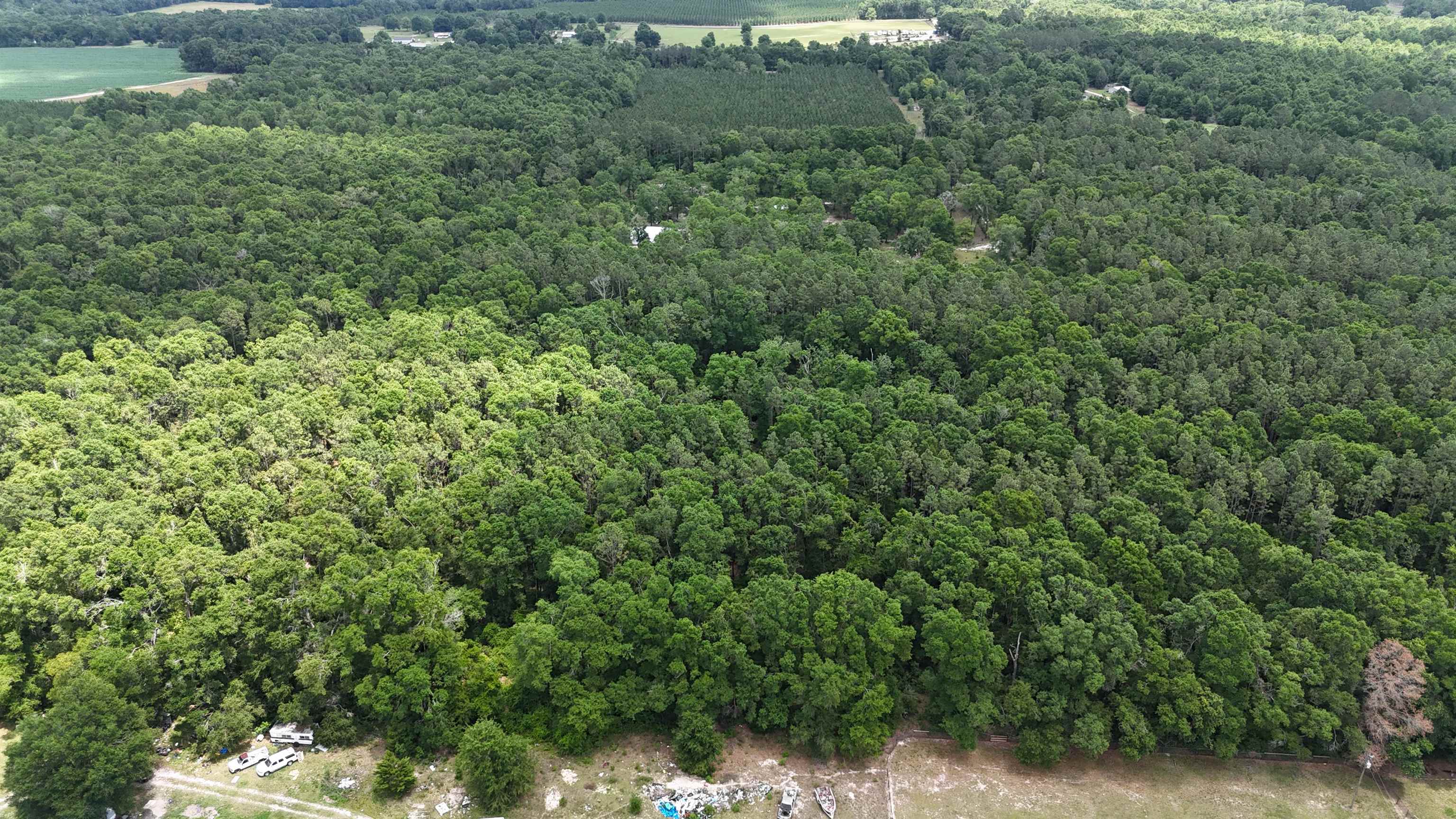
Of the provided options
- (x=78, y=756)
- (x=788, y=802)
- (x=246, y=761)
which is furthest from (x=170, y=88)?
(x=788, y=802)

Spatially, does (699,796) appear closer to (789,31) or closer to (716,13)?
(789,31)

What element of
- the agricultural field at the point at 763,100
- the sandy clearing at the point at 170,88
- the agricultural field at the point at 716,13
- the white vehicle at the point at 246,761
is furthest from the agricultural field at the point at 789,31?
the white vehicle at the point at 246,761

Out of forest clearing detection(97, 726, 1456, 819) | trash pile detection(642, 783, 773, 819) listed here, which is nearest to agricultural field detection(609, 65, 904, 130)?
forest clearing detection(97, 726, 1456, 819)

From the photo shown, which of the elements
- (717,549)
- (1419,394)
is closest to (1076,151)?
(1419,394)

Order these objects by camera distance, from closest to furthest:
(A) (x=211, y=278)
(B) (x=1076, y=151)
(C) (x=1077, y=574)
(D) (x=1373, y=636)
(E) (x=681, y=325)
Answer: (D) (x=1373, y=636) → (C) (x=1077, y=574) → (E) (x=681, y=325) → (A) (x=211, y=278) → (B) (x=1076, y=151)

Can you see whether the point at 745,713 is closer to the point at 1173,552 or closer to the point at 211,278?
the point at 1173,552

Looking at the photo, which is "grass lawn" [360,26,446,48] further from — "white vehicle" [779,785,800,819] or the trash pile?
"white vehicle" [779,785,800,819]
